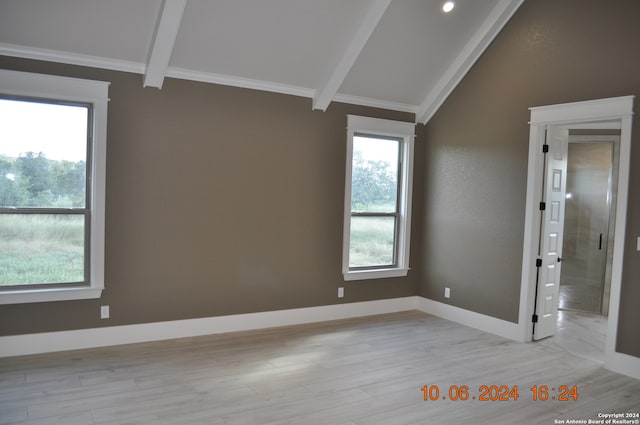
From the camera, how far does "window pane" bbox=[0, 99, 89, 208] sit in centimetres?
394

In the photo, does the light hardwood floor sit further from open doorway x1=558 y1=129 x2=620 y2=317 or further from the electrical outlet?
open doorway x1=558 y1=129 x2=620 y2=317

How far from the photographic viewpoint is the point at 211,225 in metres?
4.76

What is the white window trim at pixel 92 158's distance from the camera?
3.91 m

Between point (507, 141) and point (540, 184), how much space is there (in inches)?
23.2

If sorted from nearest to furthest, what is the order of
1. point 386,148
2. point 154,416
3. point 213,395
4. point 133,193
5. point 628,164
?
point 154,416, point 213,395, point 628,164, point 133,193, point 386,148

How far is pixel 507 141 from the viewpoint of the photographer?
5.07 m

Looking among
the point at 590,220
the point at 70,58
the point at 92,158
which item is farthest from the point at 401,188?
the point at 70,58

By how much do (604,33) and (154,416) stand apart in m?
4.71

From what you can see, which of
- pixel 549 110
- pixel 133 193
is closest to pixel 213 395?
pixel 133 193

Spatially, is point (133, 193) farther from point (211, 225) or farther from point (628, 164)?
point (628, 164)

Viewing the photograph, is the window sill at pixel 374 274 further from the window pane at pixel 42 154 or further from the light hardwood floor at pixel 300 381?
the window pane at pixel 42 154

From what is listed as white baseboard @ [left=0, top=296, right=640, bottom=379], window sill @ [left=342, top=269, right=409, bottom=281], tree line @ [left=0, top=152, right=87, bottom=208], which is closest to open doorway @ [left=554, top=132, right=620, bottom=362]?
white baseboard @ [left=0, top=296, right=640, bottom=379]

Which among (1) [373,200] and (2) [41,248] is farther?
(1) [373,200]

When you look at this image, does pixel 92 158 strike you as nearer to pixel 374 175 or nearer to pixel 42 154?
pixel 42 154
